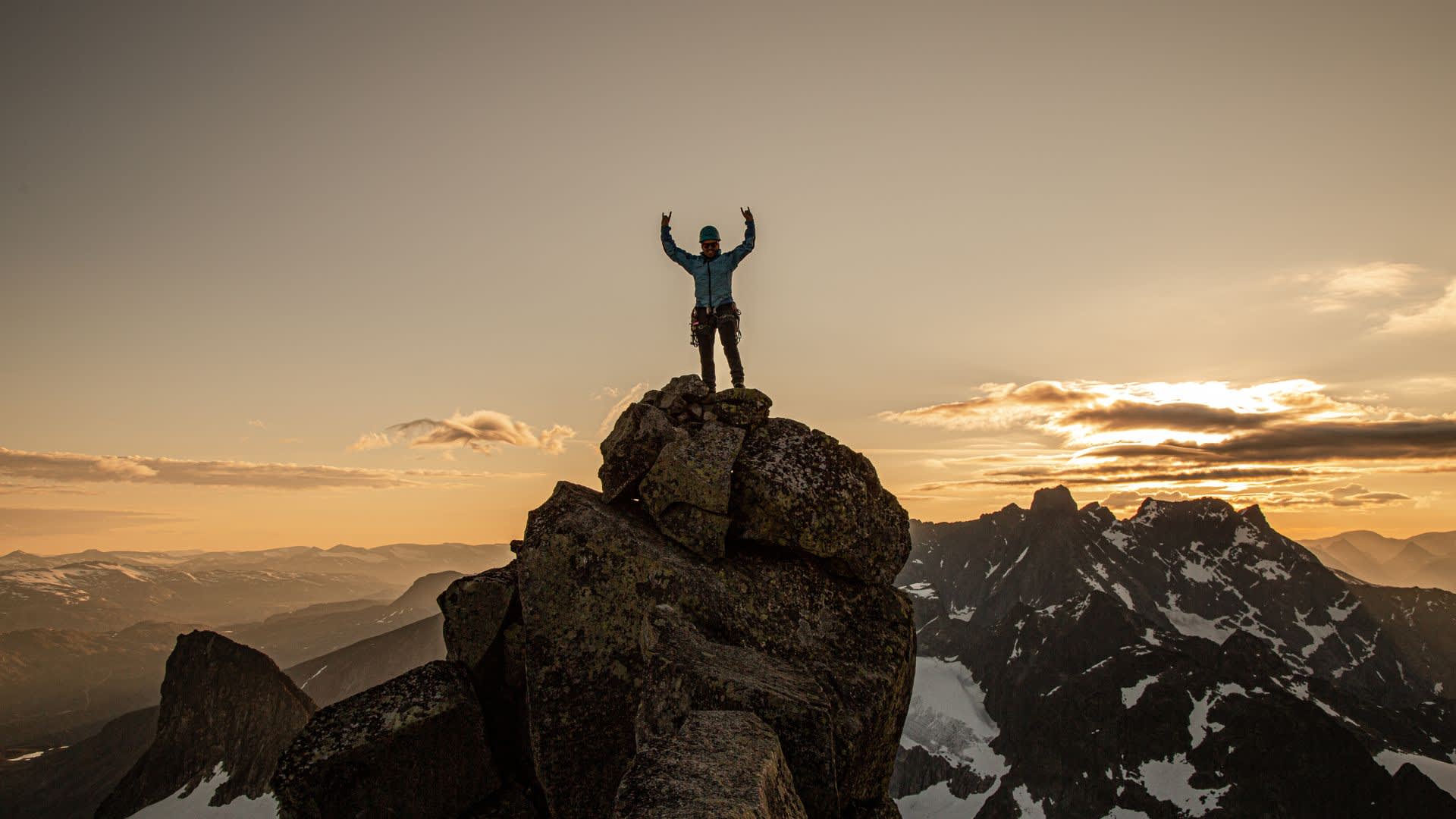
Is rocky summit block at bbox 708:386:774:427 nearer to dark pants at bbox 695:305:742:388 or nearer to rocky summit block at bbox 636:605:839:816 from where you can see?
dark pants at bbox 695:305:742:388

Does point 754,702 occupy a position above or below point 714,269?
below

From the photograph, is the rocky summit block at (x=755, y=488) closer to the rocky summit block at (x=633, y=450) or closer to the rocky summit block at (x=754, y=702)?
the rocky summit block at (x=633, y=450)

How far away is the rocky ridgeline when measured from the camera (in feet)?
44.3

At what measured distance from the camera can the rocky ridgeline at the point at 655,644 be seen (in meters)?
13.5

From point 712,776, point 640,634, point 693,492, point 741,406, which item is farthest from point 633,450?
point 712,776

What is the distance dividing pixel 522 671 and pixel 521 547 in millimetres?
3021

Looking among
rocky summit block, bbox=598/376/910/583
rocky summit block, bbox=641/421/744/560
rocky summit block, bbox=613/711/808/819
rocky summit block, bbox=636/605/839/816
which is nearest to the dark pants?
rocky summit block, bbox=598/376/910/583

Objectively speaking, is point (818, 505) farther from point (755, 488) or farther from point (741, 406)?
point (741, 406)

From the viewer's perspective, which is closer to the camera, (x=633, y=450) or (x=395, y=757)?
(x=395, y=757)

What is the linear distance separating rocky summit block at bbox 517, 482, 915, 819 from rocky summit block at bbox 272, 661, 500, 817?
6.59ft

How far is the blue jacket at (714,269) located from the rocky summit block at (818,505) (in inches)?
225

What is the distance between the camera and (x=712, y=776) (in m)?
8.11

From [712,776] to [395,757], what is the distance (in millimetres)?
10410

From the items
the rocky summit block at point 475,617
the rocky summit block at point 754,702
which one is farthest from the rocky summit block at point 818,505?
the rocky summit block at point 475,617
